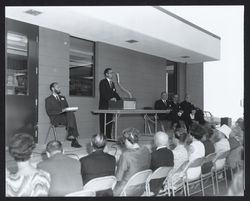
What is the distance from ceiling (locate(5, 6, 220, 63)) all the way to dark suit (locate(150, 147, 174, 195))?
276 centimetres

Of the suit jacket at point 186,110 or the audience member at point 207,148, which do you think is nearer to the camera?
the audience member at point 207,148

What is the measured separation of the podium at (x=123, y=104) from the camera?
553 centimetres

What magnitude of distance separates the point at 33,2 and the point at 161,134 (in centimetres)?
186

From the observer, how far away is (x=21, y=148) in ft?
7.25

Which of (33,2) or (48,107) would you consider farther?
(48,107)

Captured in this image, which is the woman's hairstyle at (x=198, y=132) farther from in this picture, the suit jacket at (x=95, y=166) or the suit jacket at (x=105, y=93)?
the suit jacket at (x=105, y=93)

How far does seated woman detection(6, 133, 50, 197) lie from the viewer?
2104 millimetres

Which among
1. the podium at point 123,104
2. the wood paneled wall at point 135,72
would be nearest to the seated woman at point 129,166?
the podium at point 123,104

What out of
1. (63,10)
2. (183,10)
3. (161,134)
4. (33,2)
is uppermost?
(183,10)

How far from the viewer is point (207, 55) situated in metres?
8.48

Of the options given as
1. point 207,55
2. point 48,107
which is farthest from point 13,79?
point 207,55

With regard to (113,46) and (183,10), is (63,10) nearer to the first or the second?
(113,46)

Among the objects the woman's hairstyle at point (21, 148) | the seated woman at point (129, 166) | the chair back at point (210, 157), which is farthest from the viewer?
the chair back at point (210, 157)

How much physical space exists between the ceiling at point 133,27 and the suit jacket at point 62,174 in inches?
116
